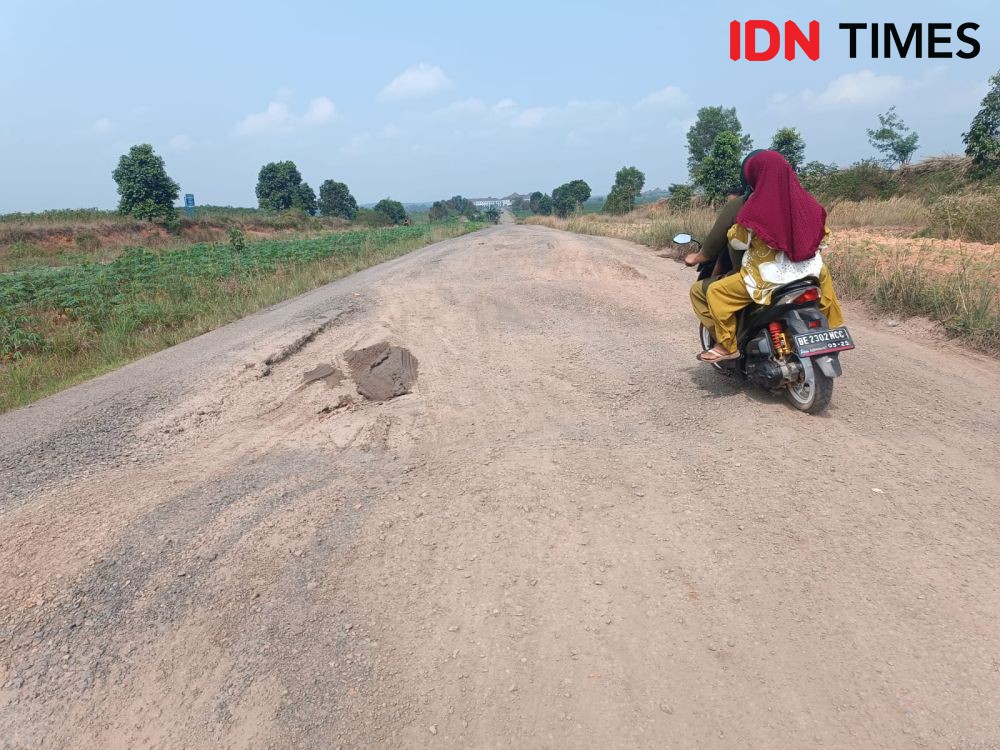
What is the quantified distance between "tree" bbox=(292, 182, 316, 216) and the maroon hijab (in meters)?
66.3

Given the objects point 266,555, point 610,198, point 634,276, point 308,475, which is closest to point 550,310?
point 634,276

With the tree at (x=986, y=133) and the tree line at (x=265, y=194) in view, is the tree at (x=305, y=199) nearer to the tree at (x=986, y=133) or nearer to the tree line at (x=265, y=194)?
the tree line at (x=265, y=194)

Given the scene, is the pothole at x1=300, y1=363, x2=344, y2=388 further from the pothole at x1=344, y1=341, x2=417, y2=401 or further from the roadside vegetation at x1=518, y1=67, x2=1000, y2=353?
the roadside vegetation at x1=518, y1=67, x2=1000, y2=353

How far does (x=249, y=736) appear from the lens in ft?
6.81

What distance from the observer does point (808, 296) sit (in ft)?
13.1

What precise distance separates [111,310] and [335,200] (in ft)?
243

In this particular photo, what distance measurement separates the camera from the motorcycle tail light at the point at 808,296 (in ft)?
13.1

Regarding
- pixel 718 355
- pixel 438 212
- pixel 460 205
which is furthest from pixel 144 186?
pixel 460 205

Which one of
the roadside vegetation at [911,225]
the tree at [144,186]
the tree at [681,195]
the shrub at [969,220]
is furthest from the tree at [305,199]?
the shrub at [969,220]

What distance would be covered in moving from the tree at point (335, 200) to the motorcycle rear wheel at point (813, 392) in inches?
3205

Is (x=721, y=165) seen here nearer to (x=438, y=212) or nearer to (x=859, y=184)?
(x=859, y=184)

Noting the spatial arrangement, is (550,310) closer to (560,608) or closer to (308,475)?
(308,475)

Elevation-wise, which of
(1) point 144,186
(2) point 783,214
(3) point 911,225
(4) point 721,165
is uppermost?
(1) point 144,186

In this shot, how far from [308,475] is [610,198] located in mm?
43811
